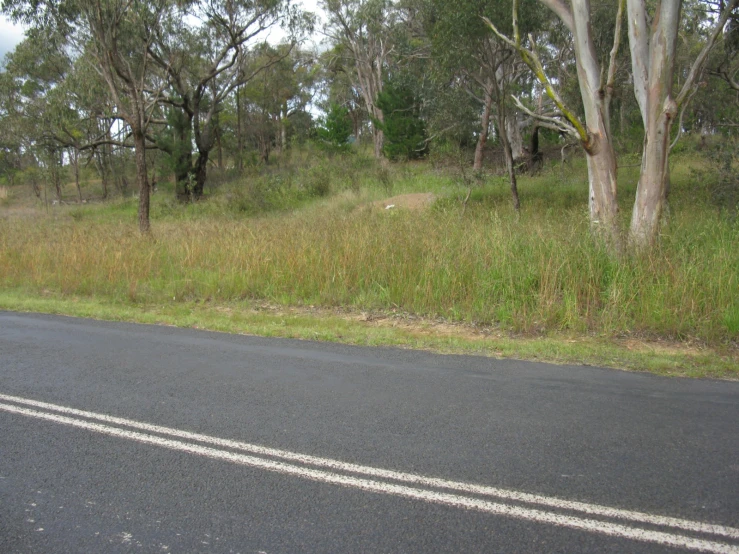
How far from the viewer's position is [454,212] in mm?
14844

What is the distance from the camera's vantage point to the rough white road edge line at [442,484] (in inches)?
133

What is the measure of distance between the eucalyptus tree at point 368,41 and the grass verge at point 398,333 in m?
28.2

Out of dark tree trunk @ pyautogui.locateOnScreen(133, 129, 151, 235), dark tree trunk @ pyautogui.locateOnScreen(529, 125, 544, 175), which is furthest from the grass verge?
dark tree trunk @ pyautogui.locateOnScreen(529, 125, 544, 175)

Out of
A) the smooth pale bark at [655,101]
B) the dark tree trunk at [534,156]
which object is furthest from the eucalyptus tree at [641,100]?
the dark tree trunk at [534,156]

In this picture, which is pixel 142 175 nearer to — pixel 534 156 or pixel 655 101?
pixel 655 101

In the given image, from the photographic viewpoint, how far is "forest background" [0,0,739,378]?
8430 mm

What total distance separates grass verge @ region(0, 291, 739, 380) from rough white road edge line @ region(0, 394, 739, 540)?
125 inches

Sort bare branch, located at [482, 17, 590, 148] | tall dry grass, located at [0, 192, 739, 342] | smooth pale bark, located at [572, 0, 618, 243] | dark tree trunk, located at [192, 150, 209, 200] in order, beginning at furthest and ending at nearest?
1. dark tree trunk, located at [192, 150, 209, 200]
2. smooth pale bark, located at [572, 0, 618, 243]
3. bare branch, located at [482, 17, 590, 148]
4. tall dry grass, located at [0, 192, 739, 342]

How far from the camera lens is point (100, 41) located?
19328mm

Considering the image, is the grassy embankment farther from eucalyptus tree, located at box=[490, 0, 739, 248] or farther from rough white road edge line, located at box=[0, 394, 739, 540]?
rough white road edge line, located at box=[0, 394, 739, 540]

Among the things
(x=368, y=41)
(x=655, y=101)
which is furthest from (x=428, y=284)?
(x=368, y=41)

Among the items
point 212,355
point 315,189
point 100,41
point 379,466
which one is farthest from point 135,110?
point 379,466

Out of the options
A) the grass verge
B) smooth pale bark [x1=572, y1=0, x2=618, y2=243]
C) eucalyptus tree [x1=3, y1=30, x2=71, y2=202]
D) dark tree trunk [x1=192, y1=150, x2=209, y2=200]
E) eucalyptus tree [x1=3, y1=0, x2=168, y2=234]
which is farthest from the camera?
dark tree trunk [x1=192, y1=150, x2=209, y2=200]

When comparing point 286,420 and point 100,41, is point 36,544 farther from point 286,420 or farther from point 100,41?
point 100,41
